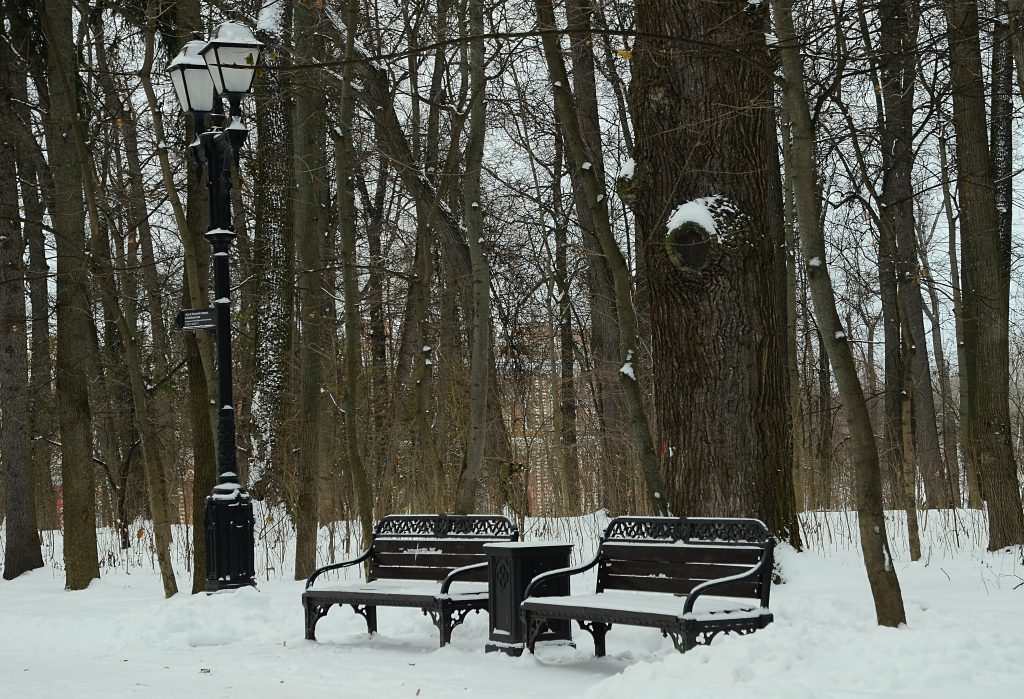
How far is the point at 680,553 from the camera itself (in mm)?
7242

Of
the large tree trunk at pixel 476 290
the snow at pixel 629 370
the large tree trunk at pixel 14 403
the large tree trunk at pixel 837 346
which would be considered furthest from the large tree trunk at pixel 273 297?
the large tree trunk at pixel 837 346

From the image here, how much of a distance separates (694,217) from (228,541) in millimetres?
4566

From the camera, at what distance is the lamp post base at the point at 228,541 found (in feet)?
30.6

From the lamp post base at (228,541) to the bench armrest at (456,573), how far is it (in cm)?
216

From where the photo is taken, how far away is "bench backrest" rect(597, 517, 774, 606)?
22.5 ft

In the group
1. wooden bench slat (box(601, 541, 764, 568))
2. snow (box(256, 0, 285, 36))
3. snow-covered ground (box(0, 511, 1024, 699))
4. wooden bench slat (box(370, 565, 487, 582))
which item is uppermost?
snow (box(256, 0, 285, 36))

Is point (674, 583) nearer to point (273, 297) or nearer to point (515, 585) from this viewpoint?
point (515, 585)

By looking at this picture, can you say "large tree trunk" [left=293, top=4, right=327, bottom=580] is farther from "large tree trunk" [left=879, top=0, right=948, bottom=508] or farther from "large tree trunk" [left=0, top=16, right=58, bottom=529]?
"large tree trunk" [left=879, top=0, right=948, bottom=508]

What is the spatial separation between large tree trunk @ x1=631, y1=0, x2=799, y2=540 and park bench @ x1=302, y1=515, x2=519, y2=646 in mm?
1515

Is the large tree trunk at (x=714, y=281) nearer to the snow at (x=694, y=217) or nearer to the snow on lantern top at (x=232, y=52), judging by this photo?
the snow at (x=694, y=217)

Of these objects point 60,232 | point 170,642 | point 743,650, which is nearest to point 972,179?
point 743,650

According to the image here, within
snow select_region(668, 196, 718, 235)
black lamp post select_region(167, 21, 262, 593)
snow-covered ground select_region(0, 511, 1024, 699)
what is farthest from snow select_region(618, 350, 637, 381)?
black lamp post select_region(167, 21, 262, 593)

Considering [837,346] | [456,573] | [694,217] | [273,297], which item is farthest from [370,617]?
[273,297]

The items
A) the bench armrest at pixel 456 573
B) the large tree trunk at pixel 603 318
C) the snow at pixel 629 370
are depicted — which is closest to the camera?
the bench armrest at pixel 456 573
